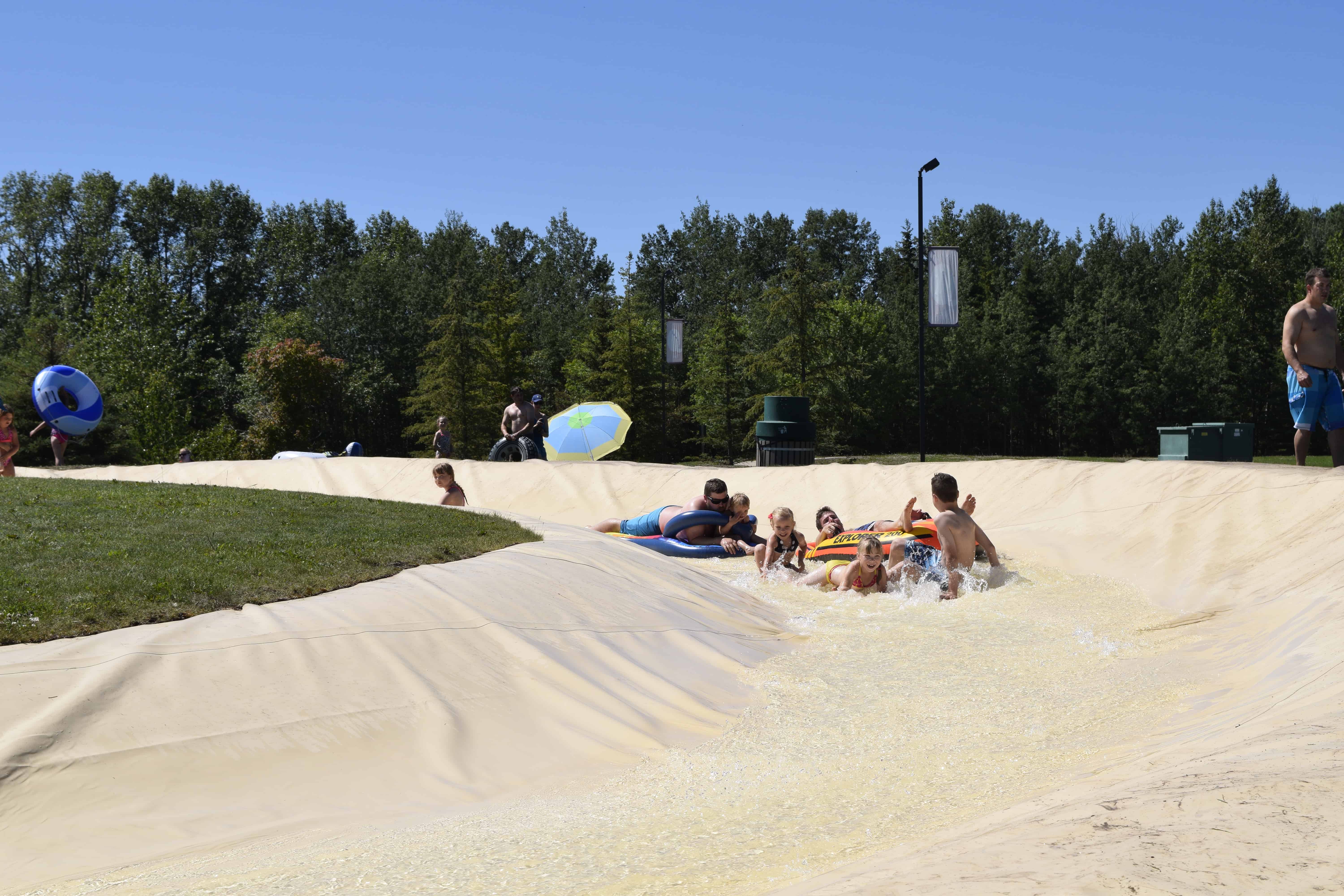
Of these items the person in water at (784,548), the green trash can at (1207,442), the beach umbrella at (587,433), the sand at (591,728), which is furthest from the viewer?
the beach umbrella at (587,433)

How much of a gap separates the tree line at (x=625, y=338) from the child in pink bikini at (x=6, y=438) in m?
11.5

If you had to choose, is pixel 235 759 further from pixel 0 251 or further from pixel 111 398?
pixel 0 251

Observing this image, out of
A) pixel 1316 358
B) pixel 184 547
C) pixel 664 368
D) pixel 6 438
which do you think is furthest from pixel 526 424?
pixel 664 368

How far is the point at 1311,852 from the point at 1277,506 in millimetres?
7523

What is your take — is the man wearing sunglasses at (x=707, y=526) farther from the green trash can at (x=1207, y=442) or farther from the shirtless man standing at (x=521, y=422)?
the green trash can at (x=1207, y=442)

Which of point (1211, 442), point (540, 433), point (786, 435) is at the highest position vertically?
point (540, 433)

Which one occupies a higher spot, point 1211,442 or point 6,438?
point 6,438

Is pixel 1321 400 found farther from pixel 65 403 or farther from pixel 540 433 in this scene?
pixel 65 403

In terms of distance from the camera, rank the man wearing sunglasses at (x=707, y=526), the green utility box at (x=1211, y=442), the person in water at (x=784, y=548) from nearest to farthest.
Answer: the person in water at (x=784, y=548)
the man wearing sunglasses at (x=707, y=526)
the green utility box at (x=1211, y=442)

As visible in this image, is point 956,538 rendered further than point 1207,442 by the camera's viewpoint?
No

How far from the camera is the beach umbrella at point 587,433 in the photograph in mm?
17859

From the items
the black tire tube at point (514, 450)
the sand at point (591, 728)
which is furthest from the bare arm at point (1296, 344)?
the black tire tube at point (514, 450)

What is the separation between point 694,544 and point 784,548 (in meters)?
1.80

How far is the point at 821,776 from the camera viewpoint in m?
4.04
